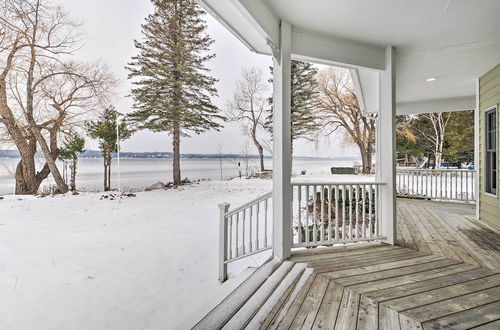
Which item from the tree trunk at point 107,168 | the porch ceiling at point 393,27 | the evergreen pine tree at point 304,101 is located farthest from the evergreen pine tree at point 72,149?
the evergreen pine tree at point 304,101

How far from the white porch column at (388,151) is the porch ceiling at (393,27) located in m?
0.23

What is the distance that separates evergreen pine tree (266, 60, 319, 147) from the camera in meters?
10.9

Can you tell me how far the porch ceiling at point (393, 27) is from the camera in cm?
204

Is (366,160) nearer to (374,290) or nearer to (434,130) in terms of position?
(434,130)

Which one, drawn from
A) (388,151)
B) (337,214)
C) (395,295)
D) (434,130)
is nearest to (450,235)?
(388,151)

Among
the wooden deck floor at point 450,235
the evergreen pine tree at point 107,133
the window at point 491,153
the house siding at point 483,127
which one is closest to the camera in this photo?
the wooden deck floor at point 450,235

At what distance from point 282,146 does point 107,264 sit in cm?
387

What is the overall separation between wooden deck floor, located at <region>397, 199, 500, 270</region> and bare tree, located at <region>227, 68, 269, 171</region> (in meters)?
5.94

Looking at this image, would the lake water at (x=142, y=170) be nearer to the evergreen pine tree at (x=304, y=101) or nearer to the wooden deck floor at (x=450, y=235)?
the evergreen pine tree at (x=304, y=101)

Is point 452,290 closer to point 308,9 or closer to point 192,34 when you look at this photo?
point 308,9

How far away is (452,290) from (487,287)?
0.33 meters

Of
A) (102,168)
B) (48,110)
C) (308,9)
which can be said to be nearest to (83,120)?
(48,110)

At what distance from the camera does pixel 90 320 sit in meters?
2.80

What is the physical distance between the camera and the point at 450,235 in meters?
3.27
